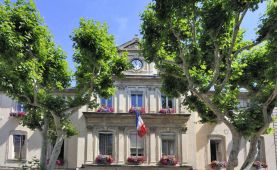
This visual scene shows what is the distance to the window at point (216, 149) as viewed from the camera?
28.7 metres

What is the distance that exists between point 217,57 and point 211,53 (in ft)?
2.22

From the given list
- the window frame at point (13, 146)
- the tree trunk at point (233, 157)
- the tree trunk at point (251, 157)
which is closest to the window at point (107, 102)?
the window frame at point (13, 146)

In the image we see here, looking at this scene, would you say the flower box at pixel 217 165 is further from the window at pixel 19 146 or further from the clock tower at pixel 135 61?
the window at pixel 19 146

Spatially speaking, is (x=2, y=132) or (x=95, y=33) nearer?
(x=95, y=33)

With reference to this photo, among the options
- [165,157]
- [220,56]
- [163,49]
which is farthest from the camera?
[165,157]

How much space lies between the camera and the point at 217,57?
16.2 m

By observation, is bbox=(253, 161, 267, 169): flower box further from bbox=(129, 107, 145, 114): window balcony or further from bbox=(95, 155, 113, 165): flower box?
bbox=(95, 155, 113, 165): flower box

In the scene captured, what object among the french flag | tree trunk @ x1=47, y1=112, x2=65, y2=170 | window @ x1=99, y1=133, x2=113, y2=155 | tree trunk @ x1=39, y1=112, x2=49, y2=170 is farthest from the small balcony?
tree trunk @ x1=47, y1=112, x2=65, y2=170

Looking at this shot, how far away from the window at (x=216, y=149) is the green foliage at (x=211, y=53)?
1019 centimetres

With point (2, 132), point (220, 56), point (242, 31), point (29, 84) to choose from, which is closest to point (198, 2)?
point (220, 56)

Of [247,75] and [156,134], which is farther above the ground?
[247,75]

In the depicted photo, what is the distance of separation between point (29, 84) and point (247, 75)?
8973mm

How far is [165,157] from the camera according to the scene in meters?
27.3

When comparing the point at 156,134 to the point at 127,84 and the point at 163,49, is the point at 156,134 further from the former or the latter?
the point at 163,49
